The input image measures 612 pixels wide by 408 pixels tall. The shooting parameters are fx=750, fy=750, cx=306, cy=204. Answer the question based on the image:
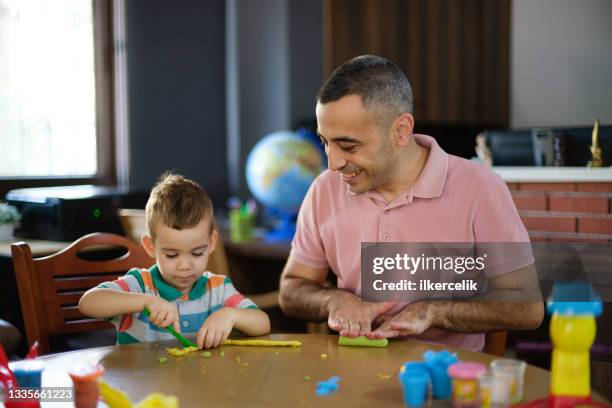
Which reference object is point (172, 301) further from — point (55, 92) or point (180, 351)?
point (55, 92)

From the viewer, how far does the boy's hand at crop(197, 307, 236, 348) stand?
4.75ft

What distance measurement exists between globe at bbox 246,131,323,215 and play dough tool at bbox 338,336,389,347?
1978mm

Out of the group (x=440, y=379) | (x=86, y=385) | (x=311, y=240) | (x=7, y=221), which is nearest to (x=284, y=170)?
(x=7, y=221)

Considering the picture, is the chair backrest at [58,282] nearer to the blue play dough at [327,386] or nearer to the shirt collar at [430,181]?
the shirt collar at [430,181]

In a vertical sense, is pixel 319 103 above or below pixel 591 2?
below

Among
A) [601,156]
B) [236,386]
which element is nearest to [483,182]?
[236,386]

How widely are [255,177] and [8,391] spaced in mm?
2501

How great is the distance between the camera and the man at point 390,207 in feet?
5.58

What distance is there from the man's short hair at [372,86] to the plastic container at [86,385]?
0.93 meters

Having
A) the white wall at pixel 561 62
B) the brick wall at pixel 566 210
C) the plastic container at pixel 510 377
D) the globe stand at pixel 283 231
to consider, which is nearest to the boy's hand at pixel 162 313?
the plastic container at pixel 510 377

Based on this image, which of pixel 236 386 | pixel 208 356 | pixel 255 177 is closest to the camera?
pixel 236 386

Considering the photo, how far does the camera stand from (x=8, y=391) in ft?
3.55

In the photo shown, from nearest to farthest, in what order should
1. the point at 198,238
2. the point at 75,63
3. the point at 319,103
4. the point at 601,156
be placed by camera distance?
the point at 198,238 → the point at 319,103 → the point at 601,156 → the point at 75,63

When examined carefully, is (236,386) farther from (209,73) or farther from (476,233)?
(209,73)
